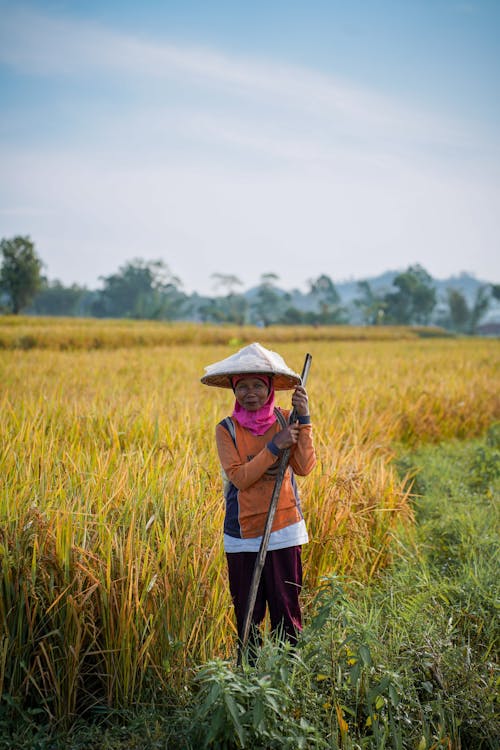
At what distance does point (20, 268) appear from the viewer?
45562mm

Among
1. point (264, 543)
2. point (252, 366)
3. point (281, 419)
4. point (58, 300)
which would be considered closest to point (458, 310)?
point (58, 300)

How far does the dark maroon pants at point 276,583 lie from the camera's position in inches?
86.6

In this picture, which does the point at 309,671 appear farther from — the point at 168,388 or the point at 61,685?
the point at 168,388

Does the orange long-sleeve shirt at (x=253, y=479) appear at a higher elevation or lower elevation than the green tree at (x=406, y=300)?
lower

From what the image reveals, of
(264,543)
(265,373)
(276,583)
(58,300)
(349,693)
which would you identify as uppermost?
(58,300)

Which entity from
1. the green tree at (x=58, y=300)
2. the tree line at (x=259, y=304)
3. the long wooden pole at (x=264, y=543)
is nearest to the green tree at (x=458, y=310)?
the tree line at (x=259, y=304)

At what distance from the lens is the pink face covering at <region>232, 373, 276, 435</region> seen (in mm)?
2197

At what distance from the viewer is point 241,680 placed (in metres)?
1.79

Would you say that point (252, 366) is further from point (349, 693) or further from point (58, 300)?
point (58, 300)

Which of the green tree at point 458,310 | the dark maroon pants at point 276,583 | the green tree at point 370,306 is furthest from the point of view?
the green tree at point 458,310

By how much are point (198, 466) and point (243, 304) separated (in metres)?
75.8

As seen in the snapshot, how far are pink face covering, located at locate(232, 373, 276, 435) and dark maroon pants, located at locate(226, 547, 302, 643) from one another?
0.42m

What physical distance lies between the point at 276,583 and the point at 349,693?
0.45 metres

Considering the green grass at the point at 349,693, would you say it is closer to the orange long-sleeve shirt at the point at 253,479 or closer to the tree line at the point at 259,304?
the orange long-sleeve shirt at the point at 253,479
